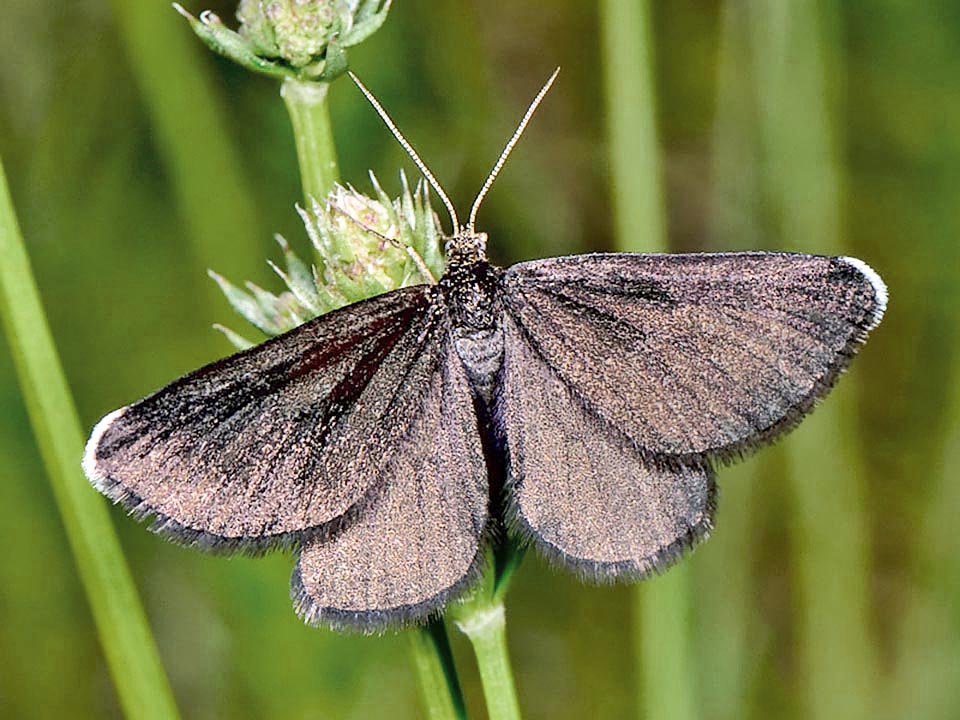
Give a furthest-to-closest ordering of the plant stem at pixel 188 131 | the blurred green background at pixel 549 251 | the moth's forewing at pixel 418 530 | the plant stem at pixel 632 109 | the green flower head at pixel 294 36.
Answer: the blurred green background at pixel 549 251 < the plant stem at pixel 188 131 < the plant stem at pixel 632 109 < the green flower head at pixel 294 36 < the moth's forewing at pixel 418 530

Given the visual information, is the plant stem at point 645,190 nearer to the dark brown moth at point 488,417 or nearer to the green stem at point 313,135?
the dark brown moth at point 488,417

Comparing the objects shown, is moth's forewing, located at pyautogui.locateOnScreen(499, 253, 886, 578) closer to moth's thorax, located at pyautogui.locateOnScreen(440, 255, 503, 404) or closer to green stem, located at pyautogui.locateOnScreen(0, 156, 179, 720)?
moth's thorax, located at pyautogui.locateOnScreen(440, 255, 503, 404)

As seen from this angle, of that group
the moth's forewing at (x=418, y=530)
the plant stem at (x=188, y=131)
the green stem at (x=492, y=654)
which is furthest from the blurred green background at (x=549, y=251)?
the green stem at (x=492, y=654)

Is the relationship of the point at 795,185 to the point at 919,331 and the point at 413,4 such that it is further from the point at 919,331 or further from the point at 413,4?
the point at 413,4

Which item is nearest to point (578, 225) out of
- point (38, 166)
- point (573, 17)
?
point (573, 17)

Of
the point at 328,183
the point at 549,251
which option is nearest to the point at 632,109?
the point at 328,183

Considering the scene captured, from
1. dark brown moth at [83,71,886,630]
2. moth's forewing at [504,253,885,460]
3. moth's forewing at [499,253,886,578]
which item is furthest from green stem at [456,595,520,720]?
moth's forewing at [504,253,885,460]
